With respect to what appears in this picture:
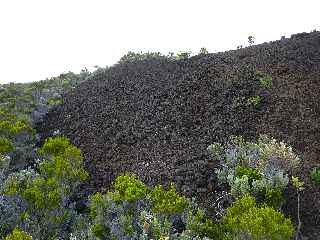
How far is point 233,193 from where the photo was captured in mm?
12609

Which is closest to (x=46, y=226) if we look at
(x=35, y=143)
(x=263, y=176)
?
(x=263, y=176)

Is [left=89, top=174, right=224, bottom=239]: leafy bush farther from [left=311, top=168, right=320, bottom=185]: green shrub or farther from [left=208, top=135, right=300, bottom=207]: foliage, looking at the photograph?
[left=311, top=168, right=320, bottom=185]: green shrub

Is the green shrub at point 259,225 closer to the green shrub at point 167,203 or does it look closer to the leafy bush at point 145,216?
the leafy bush at point 145,216

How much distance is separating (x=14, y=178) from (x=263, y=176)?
653 cm

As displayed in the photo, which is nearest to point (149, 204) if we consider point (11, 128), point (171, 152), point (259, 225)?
point (259, 225)

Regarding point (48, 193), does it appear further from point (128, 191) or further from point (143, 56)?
point (143, 56)

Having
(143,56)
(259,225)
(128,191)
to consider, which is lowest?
(259,225)

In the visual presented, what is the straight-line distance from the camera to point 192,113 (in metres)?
18.7

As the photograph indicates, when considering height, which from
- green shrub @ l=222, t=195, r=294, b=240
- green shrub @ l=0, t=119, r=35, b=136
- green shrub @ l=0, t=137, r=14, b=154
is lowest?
green shrub @ l=222, t=195, r=294, b=240

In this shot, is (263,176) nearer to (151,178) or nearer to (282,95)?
(151,178)

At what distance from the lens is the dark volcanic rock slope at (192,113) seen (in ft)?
50.9

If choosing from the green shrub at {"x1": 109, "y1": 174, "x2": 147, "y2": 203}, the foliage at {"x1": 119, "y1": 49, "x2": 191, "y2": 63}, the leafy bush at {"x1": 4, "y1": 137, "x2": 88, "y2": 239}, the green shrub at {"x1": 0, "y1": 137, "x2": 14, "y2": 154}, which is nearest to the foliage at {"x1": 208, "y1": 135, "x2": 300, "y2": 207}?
the green shrub at {"x1": 109, "y1": 174, "x2": 147, "y2": 203}

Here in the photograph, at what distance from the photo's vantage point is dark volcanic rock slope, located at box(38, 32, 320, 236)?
50.9 feet

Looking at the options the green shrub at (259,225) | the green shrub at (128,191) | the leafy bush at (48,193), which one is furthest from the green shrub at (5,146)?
the green shrub at (259,225)
